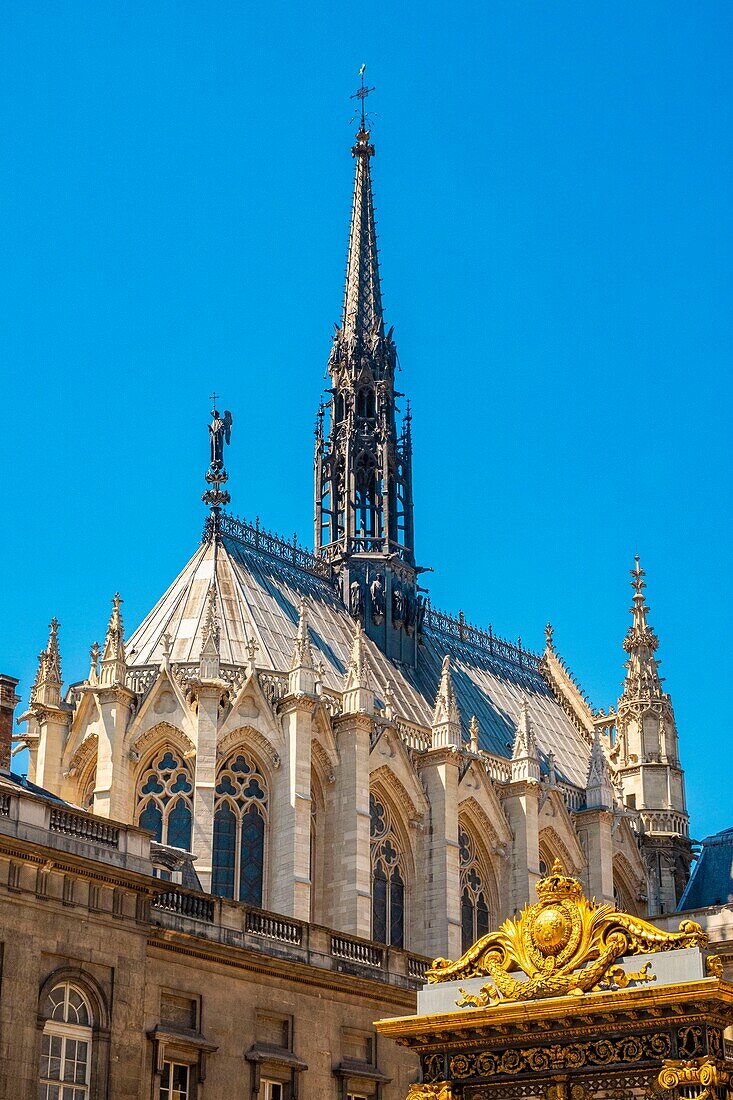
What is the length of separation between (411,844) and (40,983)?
26.7 m

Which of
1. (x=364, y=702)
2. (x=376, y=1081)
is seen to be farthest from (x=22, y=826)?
(x=364, y=702)

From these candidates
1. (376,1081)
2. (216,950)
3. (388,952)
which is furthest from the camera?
(388,952)

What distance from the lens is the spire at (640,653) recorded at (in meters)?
73.2

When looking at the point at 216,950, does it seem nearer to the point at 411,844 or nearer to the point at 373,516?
the point at 411,844

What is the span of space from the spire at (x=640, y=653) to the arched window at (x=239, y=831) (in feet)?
85.0

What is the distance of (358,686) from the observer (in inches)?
2156

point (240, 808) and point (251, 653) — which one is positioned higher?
point (251, 653)

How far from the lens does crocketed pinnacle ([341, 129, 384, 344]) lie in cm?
7219

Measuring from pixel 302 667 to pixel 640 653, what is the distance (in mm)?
25322

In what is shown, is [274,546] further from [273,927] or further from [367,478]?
[273,927]

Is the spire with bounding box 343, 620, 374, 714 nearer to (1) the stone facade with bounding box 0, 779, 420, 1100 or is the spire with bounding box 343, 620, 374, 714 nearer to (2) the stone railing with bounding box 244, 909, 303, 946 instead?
(1) the stone facade with bounding box 0, 779, 420, 1100

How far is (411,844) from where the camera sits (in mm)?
56156

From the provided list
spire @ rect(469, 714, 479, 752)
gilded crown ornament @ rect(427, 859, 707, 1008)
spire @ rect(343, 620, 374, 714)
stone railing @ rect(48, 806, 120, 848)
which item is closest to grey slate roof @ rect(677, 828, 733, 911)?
spire @ rect(469, 714, 479, 752)

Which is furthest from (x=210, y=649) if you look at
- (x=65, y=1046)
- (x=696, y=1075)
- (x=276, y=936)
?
(x=696, y=1075)
